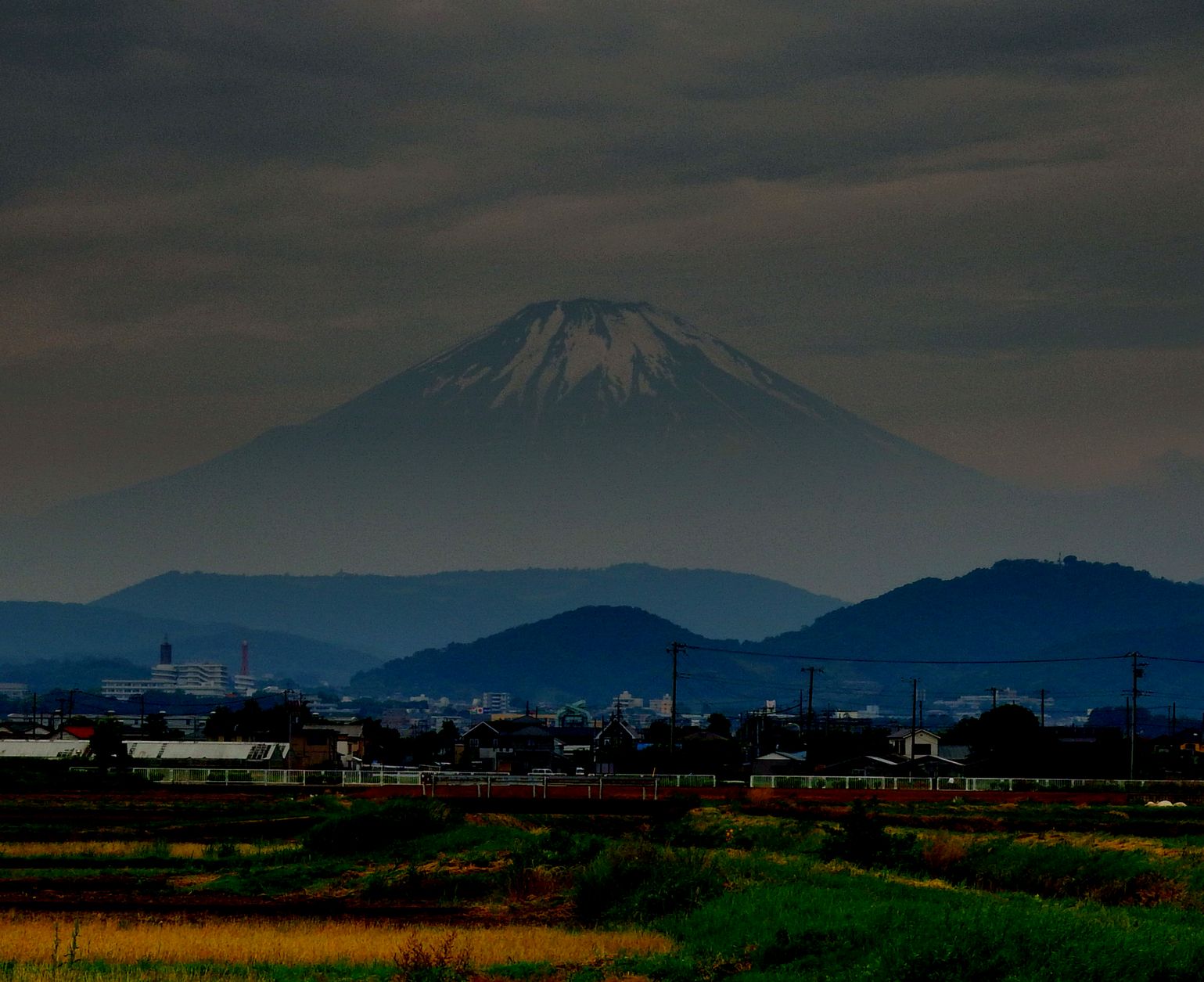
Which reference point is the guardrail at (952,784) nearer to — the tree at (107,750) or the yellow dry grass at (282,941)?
the tree at (107,750)

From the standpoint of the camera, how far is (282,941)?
30750 millimetres

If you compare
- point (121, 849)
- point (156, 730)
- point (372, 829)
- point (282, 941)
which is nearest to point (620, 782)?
point (372, 829)

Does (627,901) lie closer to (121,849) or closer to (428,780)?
(121,849)

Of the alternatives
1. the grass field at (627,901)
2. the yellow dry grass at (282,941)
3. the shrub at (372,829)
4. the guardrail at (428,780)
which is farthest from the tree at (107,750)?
the yellow dry grass at (282,941)

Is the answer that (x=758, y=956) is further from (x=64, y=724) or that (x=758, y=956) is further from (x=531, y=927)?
(x=64, y=724)

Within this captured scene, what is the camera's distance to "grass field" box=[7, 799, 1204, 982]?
27.5 metres

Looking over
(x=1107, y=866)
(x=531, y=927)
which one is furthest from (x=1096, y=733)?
(x=531, y=927)

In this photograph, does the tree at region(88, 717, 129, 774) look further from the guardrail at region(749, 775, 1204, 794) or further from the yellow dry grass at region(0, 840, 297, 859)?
the yellow dry grass at region(0, 840, 297, 859)

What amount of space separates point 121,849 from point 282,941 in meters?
19.5

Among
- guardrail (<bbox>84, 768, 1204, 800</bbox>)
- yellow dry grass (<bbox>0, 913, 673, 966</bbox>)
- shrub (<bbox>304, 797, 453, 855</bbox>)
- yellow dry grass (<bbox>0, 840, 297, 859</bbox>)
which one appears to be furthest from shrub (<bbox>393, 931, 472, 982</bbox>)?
guardrail (<bbox>84, 768, 1204, 800</bbox>)

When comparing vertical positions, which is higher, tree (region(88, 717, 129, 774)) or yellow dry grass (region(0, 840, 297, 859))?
tree (region(88, 717, 129, 774))

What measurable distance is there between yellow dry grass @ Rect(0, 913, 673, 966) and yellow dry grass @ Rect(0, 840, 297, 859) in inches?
508

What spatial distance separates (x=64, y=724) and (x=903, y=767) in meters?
84.1

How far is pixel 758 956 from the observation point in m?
28.7
